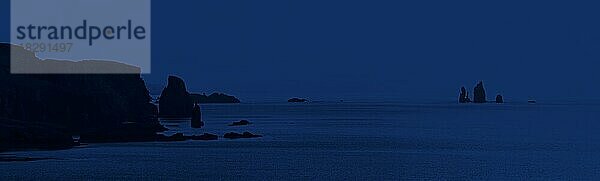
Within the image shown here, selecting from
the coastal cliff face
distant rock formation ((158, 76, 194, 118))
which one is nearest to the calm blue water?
the coastal cliff face

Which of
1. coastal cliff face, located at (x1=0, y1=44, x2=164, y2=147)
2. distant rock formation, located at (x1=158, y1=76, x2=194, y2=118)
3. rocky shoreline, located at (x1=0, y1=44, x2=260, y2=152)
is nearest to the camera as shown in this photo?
rocky shoreline, located at (x1=0, y1=44, x2=260, y2=152)

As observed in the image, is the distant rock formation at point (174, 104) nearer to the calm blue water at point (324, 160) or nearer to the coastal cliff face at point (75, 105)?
the coastal cliff face at point (75, 105)

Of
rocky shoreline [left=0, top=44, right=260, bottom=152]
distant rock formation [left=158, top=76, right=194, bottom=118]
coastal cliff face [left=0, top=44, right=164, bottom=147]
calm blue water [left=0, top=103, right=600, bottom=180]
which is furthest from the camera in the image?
distant rock formation [left=158, top=76, right=194, bottom=118]

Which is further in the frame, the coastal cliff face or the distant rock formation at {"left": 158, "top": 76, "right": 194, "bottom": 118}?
the distant rock formation at {"left": 158, "top": 76, "right": 194, "bottom": 118}

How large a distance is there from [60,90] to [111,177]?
6806 cm

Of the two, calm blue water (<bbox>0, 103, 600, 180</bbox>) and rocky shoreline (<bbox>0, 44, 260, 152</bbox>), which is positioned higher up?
rocky shoreline (<bbox>0, 44, 260, 152</bbox>)

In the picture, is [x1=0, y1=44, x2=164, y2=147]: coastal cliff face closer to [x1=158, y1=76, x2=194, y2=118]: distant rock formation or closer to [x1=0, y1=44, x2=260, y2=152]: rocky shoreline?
[x1=0, y1=44, x2=260, y2=152]: rocky shoreline

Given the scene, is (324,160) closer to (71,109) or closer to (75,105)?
(71,109)

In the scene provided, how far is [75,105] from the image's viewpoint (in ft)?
432

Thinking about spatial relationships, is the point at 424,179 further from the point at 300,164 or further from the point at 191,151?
the point at 191,151

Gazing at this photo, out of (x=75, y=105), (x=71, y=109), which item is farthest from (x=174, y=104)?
(x=71, y=109)

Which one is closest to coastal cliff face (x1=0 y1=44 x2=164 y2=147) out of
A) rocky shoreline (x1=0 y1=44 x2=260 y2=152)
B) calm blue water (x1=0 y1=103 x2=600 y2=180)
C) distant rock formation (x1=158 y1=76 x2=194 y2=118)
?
rocky shoreline (x1=0 y1=44 x2=260 y2=152)

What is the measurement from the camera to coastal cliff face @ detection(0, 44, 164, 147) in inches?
4665

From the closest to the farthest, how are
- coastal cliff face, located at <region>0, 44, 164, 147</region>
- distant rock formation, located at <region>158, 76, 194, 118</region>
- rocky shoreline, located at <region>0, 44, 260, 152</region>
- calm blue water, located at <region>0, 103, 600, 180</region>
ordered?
calm blue water, located at <region>0, 103, 600, 180</region> → rocky shoreline, located at <region>0, 44, 260, 152</region> → coastal cliff face, located at <region>0, 44, 164, 147</region> → distant rock formation, located at <region>158, 76, 194, 118</region>
